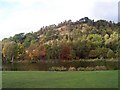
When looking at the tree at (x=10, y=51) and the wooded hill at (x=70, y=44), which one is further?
the wooded hill at (x=70, y=44)

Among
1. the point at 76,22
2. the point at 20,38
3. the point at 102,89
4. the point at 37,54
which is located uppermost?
the point at 76,22

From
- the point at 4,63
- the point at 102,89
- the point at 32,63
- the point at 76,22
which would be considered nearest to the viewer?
the point at 102,89

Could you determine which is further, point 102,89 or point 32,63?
point 32,63

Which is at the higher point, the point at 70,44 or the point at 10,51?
the point at 70,44

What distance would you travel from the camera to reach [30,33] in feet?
31.0

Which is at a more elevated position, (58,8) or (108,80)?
(58,8)

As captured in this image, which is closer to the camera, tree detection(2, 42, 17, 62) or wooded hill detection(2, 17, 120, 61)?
tree detection(2, 42, 17, 62)

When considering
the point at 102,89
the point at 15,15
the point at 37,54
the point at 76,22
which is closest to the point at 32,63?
the point at 37,54

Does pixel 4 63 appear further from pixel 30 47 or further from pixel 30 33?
pixel 30 33

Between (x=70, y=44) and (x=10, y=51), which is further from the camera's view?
(x=70, y=44)

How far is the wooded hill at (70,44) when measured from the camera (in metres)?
8.67

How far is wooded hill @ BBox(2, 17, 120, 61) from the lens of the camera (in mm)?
8666

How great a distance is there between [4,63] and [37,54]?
1253 mm

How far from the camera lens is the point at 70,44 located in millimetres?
9273
